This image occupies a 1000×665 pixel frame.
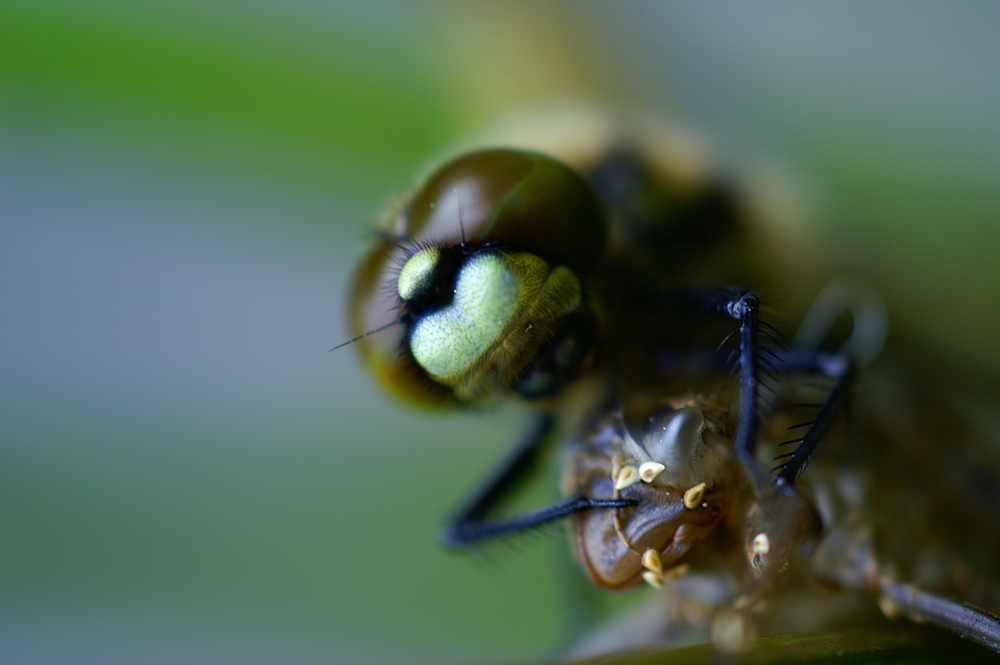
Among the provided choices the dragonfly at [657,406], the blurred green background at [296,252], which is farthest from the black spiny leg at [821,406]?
the blurred green background at [296,252]

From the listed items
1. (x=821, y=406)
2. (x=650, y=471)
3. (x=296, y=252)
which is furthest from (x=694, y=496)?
(x=296, y=252)

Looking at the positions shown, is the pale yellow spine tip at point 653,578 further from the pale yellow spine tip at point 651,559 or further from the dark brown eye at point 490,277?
the dark brown eye at point 490,277

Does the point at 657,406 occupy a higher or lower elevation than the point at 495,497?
higher

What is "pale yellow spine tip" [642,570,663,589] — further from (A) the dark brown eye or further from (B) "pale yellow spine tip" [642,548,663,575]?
(A) the dark brown eye

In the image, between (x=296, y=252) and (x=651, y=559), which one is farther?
(x=296, y=252)

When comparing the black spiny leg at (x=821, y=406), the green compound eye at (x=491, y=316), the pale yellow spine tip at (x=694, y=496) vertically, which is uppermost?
the green compound eye at (x=491, y=316)

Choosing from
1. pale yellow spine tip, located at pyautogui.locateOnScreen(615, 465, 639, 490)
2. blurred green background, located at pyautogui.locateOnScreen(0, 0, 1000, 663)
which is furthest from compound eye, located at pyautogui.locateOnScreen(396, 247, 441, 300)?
blurred green background, located at pyautogui.locateOnScreen(0, 0, 1000, 663)

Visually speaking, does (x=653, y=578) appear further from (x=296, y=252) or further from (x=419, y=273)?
(x=296, y=252)
